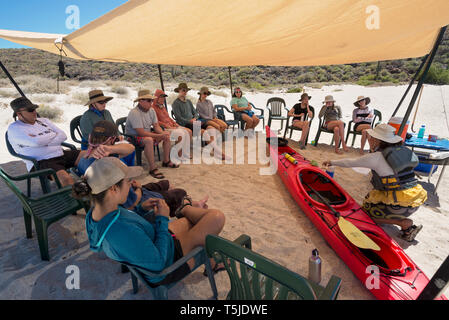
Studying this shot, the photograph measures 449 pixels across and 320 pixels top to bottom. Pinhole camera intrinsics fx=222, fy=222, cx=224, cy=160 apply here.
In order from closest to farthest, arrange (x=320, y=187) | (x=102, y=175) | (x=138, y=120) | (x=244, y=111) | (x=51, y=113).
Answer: (x=102, y=175)
(x=320, y=187)
(x=138, y=120)
(x=244, y=111)
(x=51, y=113)

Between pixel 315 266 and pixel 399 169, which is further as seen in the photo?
pixel 399 169

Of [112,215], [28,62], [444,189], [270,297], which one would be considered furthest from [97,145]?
[28,62]

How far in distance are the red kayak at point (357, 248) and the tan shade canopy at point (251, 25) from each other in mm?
1980

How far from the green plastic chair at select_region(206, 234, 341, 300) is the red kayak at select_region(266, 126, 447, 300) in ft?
2.96

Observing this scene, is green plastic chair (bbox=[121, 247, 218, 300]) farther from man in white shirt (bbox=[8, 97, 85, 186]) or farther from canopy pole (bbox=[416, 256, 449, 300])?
man in white shirt (bbox=[8, 97, 85, 186])

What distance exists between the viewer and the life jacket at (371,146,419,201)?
8.36 feet

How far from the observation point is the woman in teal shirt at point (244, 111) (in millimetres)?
6812

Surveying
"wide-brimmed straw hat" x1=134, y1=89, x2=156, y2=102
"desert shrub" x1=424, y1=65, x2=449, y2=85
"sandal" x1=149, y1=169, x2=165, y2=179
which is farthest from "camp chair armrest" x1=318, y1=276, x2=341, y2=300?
"desert shrub" x1=424, y1=65, x2=449, y2=85

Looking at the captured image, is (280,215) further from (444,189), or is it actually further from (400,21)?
(444,189)

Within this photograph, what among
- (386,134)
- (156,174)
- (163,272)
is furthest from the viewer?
(156,174)

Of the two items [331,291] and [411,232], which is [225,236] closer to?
[331,291]

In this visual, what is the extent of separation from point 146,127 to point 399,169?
162 inches

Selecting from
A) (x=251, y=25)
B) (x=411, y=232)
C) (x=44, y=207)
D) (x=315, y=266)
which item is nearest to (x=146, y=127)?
(x=44, y=207)

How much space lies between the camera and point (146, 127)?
444 cm
